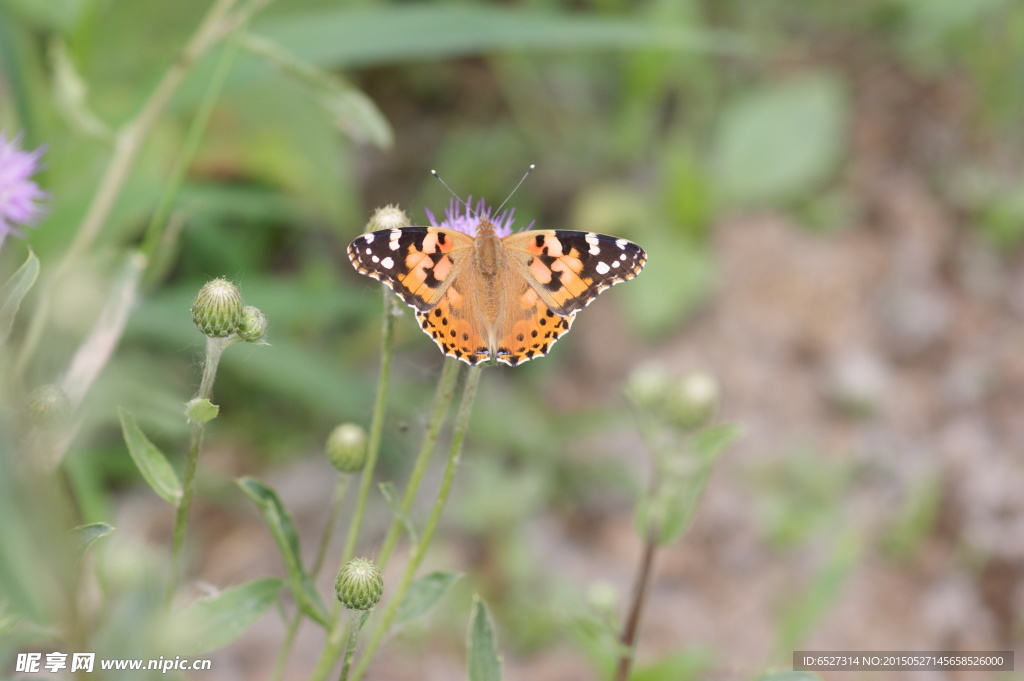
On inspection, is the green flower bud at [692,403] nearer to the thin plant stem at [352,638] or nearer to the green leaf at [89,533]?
the thin plant stem at [352,638]

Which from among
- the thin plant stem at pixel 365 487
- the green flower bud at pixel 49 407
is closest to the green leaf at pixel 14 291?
the green flower bud at pixel 49 407

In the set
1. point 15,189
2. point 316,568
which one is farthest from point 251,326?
point 15,189

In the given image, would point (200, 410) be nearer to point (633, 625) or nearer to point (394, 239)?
point (394, 239)

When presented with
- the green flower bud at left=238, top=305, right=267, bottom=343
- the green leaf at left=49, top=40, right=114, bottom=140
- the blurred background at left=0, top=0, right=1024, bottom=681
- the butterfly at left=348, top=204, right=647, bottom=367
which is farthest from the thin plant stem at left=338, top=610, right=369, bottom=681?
the green leaf at left=49, top=40, right=114, bottom=140

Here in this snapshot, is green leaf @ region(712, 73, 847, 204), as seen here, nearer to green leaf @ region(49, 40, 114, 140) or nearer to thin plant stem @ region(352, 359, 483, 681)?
green leaf @ region(49, 40, 114, 140)

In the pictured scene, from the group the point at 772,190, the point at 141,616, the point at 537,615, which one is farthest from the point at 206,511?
the point at 772,190
